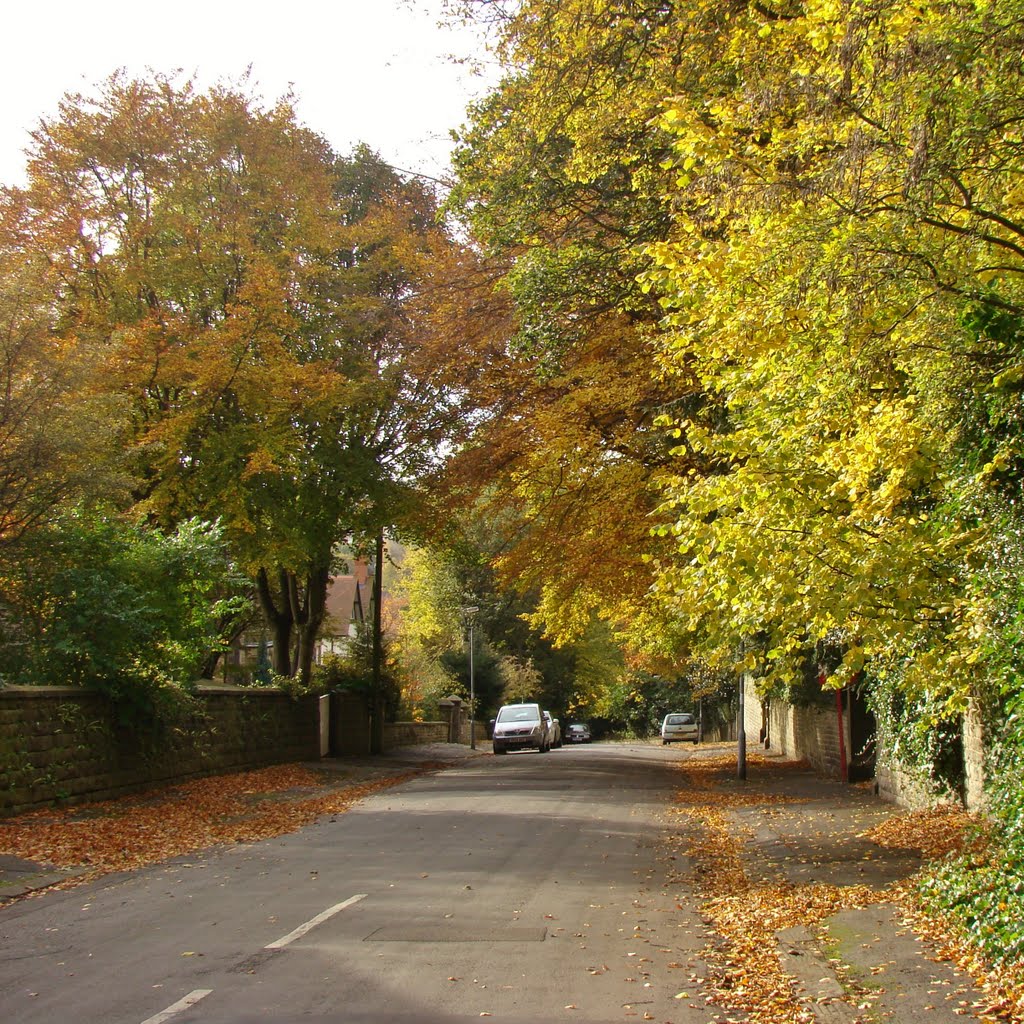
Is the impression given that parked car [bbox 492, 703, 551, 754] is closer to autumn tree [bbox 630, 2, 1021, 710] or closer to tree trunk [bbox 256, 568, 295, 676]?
tree trunk [bbox 256, 568, 295, 676]

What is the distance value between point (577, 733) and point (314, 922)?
167ft

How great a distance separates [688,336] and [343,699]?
2425cm

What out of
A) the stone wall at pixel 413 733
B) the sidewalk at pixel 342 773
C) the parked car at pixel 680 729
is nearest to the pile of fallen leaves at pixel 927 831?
the sidewalk at pixel 342 773

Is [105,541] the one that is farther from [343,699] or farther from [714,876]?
[343,699]

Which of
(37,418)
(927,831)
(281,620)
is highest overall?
(37,418)

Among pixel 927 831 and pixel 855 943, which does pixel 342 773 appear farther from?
pixel 855 943

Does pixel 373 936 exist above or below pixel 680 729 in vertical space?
above

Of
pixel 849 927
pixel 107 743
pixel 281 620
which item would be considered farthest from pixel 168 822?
pixel 281 620

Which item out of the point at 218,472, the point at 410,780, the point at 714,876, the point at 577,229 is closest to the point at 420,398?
the point at 218,472

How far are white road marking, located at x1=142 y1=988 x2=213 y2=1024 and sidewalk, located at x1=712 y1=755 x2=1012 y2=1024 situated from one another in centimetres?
348

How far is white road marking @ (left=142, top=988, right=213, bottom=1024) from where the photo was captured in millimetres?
5598

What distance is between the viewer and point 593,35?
10977 millimetres

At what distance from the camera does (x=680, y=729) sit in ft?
169

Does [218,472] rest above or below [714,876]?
above
